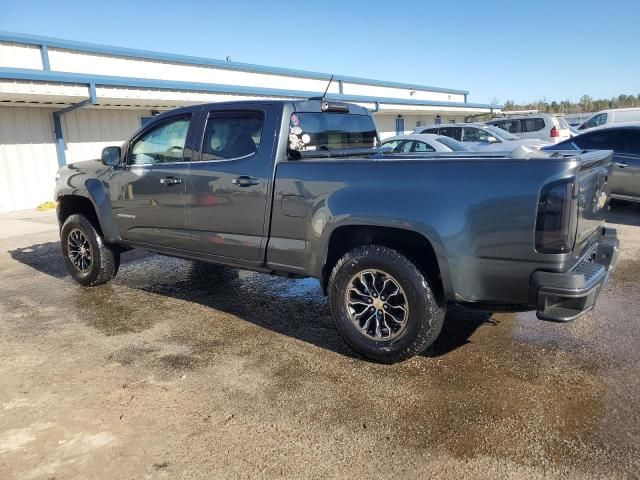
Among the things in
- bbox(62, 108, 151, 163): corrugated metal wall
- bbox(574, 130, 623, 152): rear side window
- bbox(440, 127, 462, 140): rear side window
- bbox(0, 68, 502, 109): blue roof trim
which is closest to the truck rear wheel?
bbox(574, 130, 623, 152): rear side window

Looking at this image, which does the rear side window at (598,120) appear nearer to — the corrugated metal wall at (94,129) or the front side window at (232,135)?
the corrugated metal wall at (94,129)

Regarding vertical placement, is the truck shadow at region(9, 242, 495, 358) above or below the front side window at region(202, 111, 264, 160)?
below

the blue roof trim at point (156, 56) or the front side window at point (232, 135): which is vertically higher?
the blue roof trim at point (156, 56)

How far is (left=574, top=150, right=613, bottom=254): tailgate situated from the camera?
10.0 feet

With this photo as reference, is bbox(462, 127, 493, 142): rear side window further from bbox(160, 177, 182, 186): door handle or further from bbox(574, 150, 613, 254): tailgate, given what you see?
bbox(160, 177, 182, 186): door handle

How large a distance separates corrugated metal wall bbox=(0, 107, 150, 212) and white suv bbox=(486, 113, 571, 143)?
13751 mm

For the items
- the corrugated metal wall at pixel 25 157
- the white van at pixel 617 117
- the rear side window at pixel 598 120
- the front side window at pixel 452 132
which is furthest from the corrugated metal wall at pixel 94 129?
the rear side window at pixel 598 120

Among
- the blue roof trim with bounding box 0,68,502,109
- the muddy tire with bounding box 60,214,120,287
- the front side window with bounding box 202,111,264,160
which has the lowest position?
the muddy tire with bounding box 60,214,120,287

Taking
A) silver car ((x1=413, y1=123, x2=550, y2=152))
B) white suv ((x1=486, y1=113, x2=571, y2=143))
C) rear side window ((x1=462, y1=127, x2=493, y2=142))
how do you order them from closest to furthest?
silver car ((x1=413, y1=123, x2=550, y2=152)), rear side window ((x1=462, y1=127, x2=493, y2=142)), white suv ((x1=486, y1=113, x2=571, y2=143))

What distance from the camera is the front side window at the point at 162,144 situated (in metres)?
4.78

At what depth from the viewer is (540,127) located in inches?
705

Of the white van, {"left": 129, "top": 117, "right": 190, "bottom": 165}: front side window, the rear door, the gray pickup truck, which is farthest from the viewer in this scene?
the white van

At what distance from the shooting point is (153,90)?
13836 millimetres

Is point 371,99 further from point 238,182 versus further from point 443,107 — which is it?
point 238,182
